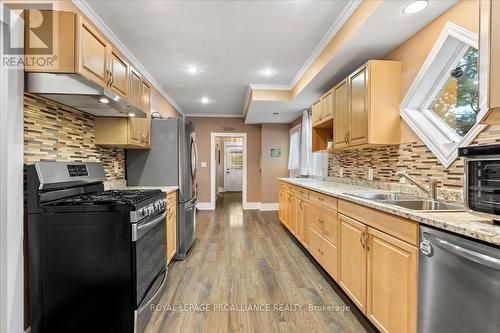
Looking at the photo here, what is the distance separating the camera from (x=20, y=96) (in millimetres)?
1430

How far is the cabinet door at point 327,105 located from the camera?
9.70ft

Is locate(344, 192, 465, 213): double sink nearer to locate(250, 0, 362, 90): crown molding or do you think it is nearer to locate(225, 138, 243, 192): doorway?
locate(250, 0, 362, 90): crown molding

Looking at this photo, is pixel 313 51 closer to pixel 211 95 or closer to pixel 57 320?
pixel 211 95

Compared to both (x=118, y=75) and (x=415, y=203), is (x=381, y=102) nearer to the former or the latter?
(x=415, y=203)

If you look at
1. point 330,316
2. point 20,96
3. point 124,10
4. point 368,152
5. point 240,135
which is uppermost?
point 124,10

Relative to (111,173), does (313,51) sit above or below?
above

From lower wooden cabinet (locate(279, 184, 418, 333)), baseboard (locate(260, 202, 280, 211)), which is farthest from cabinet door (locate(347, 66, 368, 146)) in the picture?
baseboard (locate(260, 202, 280, 211))

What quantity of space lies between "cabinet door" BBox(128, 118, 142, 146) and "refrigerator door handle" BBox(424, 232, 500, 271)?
251 cm

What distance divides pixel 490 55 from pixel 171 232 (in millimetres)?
2887

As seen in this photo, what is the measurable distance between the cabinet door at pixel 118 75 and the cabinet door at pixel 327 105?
94.5 inches

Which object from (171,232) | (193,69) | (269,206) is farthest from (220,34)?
(269,206)

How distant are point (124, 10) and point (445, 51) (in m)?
2.76

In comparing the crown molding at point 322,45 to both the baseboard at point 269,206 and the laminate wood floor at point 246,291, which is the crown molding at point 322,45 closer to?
the laminate wood floor at point 246,291

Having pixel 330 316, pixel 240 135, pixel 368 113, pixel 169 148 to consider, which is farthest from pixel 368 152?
pixel 240 135
